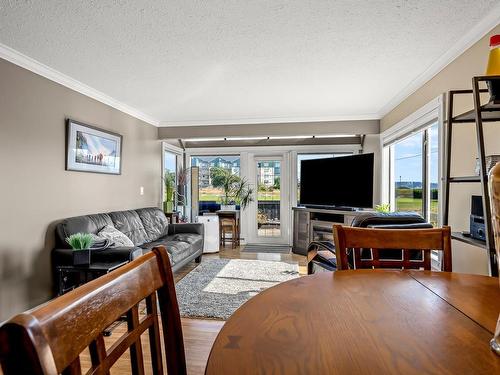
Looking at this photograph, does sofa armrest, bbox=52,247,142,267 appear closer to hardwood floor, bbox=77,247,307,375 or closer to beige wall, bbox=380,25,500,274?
hardwood floor, bbox=77,247,307,375

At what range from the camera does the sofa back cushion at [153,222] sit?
4359 mm

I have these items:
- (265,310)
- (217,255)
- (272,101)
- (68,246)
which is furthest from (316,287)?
(217,255)

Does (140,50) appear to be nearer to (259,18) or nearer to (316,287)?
(259,18)

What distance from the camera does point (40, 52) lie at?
2.68m

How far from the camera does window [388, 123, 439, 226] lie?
325 cm

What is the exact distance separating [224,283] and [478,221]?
8.74 ft

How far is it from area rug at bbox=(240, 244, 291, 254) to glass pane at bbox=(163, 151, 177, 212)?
1.58 m

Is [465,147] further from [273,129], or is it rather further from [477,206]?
[273,129]

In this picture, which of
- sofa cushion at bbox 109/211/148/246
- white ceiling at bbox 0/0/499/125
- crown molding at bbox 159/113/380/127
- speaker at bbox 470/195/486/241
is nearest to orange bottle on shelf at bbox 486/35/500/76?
white ceiling at bbox 0/0/499/125

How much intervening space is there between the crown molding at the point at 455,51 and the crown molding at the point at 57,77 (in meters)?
3.70

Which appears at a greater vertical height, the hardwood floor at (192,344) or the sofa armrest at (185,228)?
the sofa armrest at (185,228)

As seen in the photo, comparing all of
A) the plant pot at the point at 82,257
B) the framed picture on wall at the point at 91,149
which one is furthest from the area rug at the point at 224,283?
the framed picture on wall at the point at 91,149

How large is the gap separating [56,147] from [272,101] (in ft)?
8.63

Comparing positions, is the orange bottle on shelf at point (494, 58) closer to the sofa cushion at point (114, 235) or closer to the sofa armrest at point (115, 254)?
the sofa armrest at point (115, 254)
